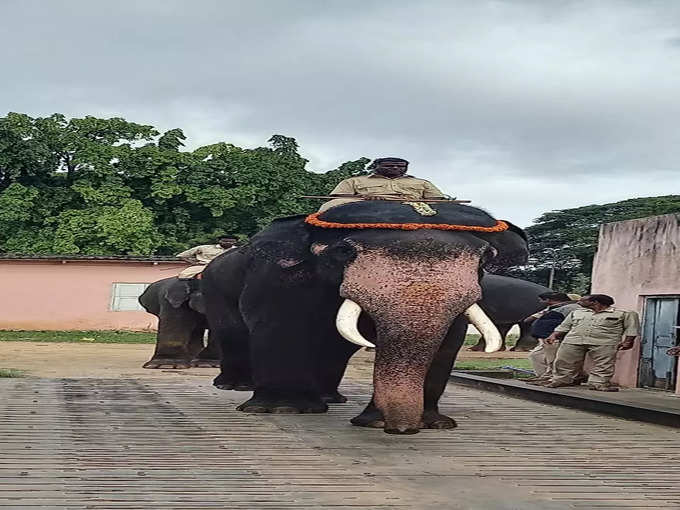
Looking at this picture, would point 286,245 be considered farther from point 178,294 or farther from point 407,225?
point 178,294

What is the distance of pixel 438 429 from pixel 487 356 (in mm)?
16297

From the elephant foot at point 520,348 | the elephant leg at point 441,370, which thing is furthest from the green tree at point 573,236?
the elephant leg at point 441,370

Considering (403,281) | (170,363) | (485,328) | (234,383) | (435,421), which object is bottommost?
(170,363)

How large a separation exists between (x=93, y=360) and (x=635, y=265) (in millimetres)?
10506

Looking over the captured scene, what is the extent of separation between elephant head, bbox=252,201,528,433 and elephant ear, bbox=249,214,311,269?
49 centimetres

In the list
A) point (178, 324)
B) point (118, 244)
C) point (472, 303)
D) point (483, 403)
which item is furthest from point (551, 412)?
point (118, 244)

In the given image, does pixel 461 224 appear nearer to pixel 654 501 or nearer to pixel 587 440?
pixel 587 440

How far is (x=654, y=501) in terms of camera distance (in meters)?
5.42

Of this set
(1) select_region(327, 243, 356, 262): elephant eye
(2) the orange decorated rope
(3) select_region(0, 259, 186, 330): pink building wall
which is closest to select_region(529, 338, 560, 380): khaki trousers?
(2) the orange decorated rope

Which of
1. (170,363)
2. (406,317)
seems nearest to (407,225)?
(406,317)

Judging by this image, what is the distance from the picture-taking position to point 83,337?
31.9 m

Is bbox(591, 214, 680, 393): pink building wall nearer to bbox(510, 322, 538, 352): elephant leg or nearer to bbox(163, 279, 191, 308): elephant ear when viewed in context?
bbox(163, 279, 191, 308): elephant ear

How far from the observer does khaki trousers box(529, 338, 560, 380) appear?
14539 mm

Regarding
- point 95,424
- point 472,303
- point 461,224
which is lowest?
point 95,424
